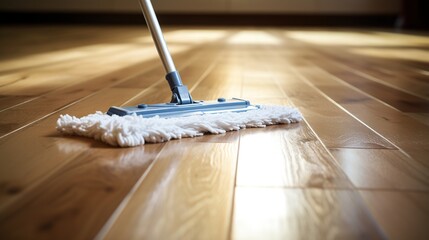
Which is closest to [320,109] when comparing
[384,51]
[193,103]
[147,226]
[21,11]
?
[193,103]

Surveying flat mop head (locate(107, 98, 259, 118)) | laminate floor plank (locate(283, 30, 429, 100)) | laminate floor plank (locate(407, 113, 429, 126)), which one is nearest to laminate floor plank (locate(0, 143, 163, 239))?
flat mop head (locate(107, 98, 259, 118))

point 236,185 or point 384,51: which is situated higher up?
point 236,185

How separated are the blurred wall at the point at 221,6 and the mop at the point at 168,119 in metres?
4.63

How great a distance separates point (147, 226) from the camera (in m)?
0.52

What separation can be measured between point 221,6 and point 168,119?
4.84 m

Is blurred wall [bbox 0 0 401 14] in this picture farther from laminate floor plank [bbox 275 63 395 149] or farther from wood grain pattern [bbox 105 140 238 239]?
wood grain pattern [bbox 105 140 238 239]

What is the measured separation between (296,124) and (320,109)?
192 millimetres

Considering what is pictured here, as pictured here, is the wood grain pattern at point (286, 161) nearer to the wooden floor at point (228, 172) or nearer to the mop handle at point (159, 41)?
the wooden floor at point (228, 172)

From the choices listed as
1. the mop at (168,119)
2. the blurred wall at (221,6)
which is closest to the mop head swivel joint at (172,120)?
the mop at (168,119)

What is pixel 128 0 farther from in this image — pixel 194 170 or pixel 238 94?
pixel 194 170

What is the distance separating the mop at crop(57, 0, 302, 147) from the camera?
0.82 meters

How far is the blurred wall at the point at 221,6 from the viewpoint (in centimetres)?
546

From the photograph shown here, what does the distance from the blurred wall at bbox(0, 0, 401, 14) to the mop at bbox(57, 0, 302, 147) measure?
15.2ft

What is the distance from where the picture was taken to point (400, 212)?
0.57 m
